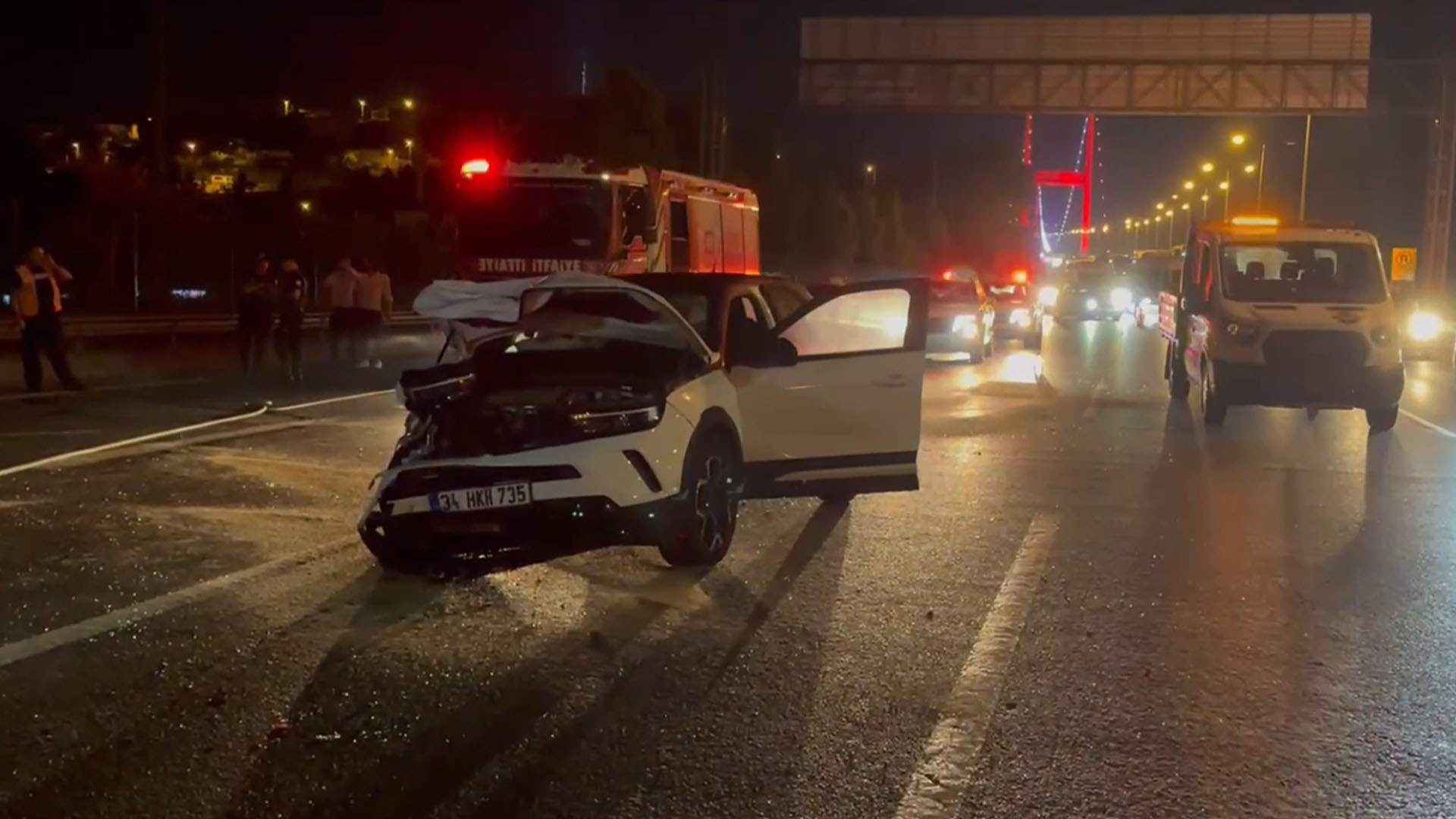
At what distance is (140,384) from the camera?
1994cm

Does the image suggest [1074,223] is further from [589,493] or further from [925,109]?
[589,493]

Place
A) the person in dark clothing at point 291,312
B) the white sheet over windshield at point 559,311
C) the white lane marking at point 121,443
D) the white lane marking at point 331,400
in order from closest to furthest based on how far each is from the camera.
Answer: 1. the white sheet over windshield at point 559,311
2. the white lane marking at point 121,443
3. the white lane marking at point 331,400
4. the person in dark clothing at point 291,312

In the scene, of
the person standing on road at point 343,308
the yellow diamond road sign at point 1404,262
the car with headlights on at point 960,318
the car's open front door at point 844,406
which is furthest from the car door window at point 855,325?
the yellow diamond road sign at point 1404,262

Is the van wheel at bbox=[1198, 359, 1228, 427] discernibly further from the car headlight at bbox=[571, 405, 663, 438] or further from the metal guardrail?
the metal guardrail

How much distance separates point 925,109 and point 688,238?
69.4 feet

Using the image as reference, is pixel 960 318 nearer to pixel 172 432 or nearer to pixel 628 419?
pixel 172 432

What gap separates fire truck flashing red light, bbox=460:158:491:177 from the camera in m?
20.1

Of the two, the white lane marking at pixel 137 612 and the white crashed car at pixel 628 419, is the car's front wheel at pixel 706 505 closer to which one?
the white crashed car at pixel 628 419

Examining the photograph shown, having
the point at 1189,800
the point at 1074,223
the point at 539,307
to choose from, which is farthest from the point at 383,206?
the point at 1074,223

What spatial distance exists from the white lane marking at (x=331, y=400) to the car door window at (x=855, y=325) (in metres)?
8.71

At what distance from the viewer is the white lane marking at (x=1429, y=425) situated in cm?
1602

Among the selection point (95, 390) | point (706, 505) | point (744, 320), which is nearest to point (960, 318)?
point (95, 390)

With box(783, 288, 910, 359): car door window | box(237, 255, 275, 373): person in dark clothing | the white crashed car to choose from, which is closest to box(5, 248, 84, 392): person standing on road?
box(237, 255, 275, 373): person in dark clothing

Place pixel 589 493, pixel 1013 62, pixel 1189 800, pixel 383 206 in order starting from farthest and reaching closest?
pixel 383 206, pixel 1013 62, pixel 589 493, pixel 1189 800
